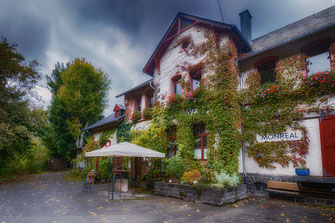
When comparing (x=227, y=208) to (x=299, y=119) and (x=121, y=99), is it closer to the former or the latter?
(x=299, y=119)

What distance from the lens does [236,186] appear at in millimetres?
7297

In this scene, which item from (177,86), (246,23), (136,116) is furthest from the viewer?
(136,116)

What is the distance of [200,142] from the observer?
945cm

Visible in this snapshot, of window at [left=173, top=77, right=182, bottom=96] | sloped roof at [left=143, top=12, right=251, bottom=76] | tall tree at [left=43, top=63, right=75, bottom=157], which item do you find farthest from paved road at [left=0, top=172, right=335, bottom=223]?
tall tree at [left=43, top=63, right=75, bottom=157]

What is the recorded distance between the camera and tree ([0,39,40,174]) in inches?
499

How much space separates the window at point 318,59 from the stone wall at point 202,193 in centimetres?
482

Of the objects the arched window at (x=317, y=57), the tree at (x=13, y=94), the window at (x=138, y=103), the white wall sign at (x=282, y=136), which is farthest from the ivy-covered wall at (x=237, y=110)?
the tree at (x=13, y=94)

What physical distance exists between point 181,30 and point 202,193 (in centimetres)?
833

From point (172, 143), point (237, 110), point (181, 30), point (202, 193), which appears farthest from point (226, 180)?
point (181, 30)

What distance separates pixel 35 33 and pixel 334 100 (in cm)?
1260

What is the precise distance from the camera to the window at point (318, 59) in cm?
720

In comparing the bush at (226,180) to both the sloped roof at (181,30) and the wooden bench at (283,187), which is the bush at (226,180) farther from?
the sloped roof at (181,30)

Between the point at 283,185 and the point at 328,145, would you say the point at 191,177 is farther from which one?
the point at 328,145

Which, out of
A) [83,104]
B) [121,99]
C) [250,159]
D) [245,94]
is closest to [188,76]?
[245,94]
